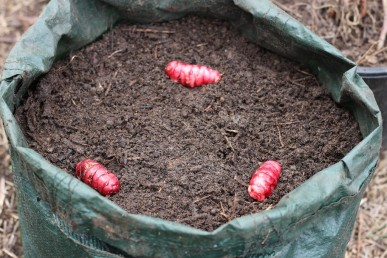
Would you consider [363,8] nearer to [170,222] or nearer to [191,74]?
[191,74]

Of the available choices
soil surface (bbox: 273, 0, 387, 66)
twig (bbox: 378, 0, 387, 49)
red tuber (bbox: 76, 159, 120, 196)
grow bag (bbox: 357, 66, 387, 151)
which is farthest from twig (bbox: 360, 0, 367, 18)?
red tuber (bbox: 76, 159, 120, 196)

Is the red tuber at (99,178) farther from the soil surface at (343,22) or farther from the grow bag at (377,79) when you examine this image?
the soil surface at (343,22)

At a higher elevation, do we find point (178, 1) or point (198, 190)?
point (178, 1)

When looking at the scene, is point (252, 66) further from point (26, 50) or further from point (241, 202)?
point (26, 50)

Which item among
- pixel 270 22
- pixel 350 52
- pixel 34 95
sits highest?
pixel 270 22

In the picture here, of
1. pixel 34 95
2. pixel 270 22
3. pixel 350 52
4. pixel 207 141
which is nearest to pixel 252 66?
pixel 270 22
